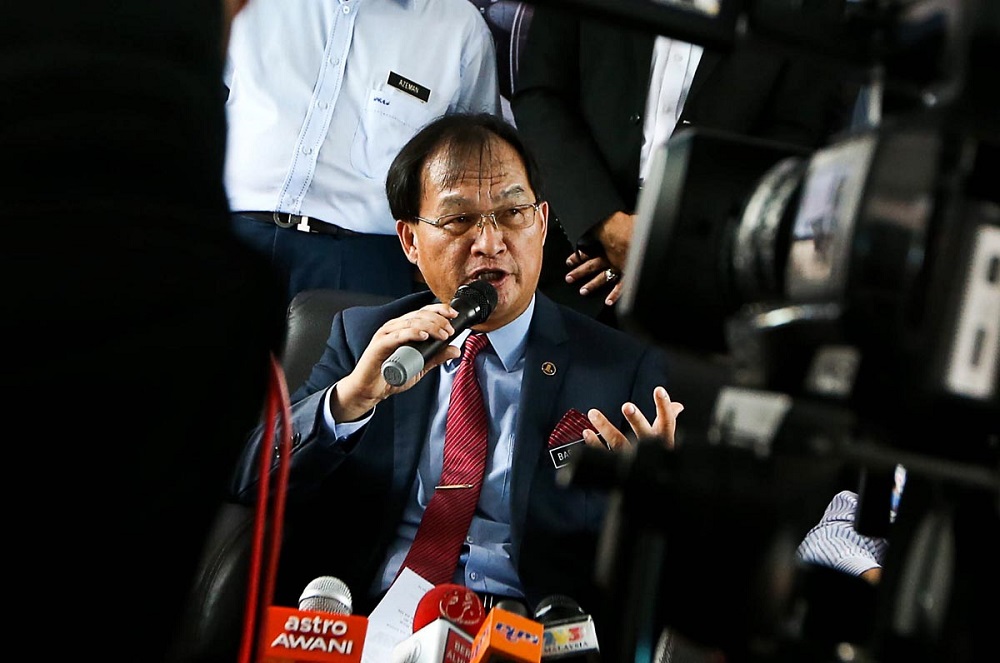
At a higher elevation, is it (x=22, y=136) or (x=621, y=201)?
(x=621, y=201)

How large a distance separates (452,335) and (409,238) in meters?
0.52

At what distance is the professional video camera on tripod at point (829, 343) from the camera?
0.72m

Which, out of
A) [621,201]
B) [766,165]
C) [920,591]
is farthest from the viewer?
[621,201]

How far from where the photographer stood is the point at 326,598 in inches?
69.8

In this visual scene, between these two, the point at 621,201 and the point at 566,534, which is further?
the point at 621,201

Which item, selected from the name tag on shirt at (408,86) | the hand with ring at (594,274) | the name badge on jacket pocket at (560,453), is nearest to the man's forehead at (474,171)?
the hand with ring at (594,274)

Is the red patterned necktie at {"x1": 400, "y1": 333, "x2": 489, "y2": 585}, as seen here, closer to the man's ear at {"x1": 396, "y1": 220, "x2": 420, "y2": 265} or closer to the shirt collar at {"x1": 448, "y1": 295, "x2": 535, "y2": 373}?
the shirt collar at {"x1": 448, "y1": 295, "x2": 535, "y2": 373}

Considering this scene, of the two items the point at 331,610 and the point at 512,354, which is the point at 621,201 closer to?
the point at 512,354

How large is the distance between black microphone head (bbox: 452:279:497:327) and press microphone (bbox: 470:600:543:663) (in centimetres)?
63

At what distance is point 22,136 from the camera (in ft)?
2.62

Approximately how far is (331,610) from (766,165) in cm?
108

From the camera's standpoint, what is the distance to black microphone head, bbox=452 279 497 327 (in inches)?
81.9

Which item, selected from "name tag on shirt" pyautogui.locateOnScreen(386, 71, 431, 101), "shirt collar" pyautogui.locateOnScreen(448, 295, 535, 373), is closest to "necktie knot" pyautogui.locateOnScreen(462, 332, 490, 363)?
"shirt collar" pyautogui.locateOnScreen(448, 295, 535, 373)

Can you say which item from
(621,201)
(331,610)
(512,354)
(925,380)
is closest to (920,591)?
(925,380)
